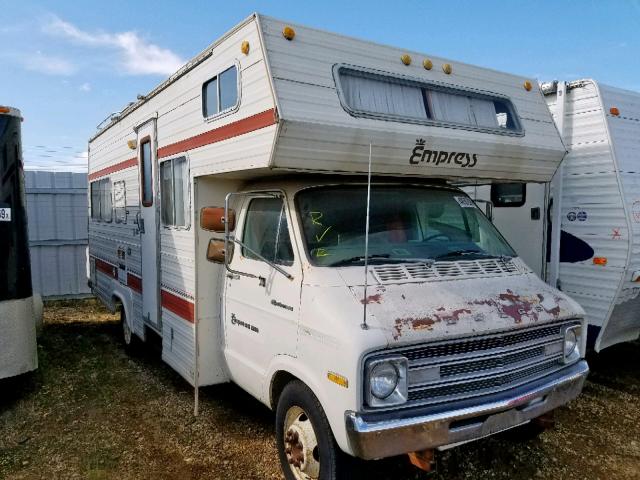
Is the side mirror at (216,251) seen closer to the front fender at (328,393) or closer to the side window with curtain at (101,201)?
the front fender at (328,393)

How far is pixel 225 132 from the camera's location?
159 inches

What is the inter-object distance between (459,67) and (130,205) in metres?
4.23

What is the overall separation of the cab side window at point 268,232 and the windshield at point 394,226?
0.61 ft

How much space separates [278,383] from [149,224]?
290cm

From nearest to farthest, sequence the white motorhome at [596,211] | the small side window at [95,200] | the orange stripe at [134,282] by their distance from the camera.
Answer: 1. the white motorhome at [596,211]
2. the orange stripe at [134,282]
3. the small side window at [95,200]

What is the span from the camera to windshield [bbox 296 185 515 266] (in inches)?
141

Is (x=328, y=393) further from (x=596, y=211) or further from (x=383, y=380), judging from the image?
(x=596, y=211)

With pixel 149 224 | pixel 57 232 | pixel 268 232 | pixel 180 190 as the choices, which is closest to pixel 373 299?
pixel 268 232

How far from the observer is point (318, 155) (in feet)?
11.5

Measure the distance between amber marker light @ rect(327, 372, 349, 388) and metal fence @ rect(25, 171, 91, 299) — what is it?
10469 mm

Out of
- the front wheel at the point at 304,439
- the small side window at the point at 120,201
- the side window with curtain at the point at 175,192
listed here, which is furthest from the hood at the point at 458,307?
the small side window at the point at 120,201

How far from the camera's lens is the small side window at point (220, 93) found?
12.8 feet

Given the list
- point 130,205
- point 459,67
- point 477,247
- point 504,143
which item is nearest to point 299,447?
point 477,247

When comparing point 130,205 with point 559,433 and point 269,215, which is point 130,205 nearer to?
point 269,215
